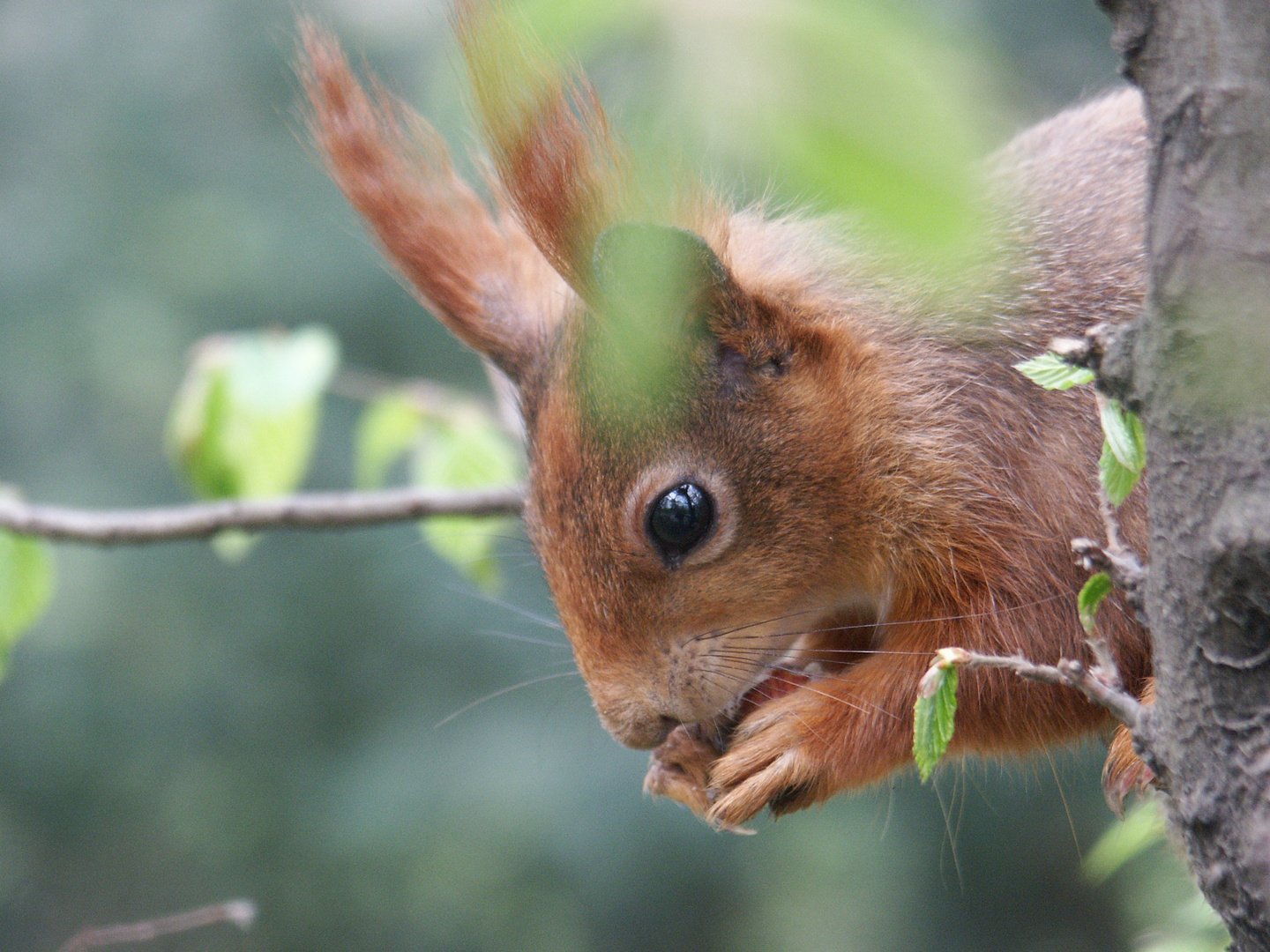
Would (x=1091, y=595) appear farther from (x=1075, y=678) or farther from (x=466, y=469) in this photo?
(x=466, y=469)

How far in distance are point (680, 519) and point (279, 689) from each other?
316 cm

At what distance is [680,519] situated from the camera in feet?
3.51

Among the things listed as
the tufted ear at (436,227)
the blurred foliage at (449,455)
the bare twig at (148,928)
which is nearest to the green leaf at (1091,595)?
the tufted ear at (436,227)

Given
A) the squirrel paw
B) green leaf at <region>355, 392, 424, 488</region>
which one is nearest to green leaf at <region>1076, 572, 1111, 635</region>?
the squirrel paw

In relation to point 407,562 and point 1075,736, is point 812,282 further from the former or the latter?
point 407,562

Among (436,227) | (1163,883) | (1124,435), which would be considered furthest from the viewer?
(1163,883)

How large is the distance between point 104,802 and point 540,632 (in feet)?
5.24

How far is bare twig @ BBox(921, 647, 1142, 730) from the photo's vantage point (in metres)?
0.64

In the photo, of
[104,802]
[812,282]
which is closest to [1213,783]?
[812,282]

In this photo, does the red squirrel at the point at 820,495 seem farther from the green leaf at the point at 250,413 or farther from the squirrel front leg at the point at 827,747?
the green leaf at the point at 250,413

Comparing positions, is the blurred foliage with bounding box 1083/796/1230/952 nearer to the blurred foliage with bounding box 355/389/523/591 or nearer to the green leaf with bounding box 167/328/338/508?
the blurred foliage with bounding box 355/389/523/591

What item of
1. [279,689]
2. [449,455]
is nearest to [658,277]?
[449,455]

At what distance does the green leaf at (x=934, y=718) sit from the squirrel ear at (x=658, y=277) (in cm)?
26

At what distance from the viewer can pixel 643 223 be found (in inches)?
29.8
